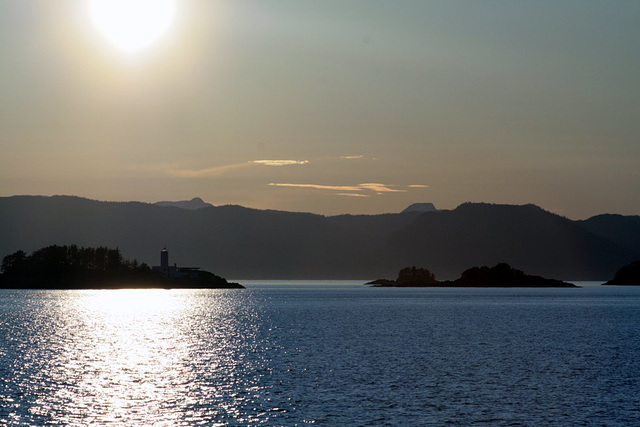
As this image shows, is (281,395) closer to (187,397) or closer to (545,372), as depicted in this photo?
(187,397)

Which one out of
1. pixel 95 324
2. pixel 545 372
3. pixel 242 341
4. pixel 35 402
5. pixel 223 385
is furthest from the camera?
pixel 95 324

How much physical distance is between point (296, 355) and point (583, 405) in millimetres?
41260

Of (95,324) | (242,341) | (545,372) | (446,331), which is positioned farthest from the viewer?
(95,324)

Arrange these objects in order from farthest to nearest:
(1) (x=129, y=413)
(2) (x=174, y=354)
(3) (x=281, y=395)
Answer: (2) (x=174, y=354), (3) (x=281, y=395), (1) (x=129, y=413)

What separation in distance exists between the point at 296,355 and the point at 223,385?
86.1 feet

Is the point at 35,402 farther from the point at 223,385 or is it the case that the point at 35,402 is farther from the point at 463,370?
the point at 463,370

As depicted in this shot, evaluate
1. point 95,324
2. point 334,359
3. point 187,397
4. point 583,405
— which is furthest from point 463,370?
point 95,324

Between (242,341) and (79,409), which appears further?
(242,341)

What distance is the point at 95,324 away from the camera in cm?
15600

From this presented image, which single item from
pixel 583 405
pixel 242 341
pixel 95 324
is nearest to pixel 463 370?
pixel 583 405

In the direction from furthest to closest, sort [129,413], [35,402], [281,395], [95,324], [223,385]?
[95,324] < [223,385] < [281,395] < [35,402] < [129,413]

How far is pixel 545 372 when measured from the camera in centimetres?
7862

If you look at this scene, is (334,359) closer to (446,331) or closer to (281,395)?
(281,395)

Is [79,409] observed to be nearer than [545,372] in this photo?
Yes
